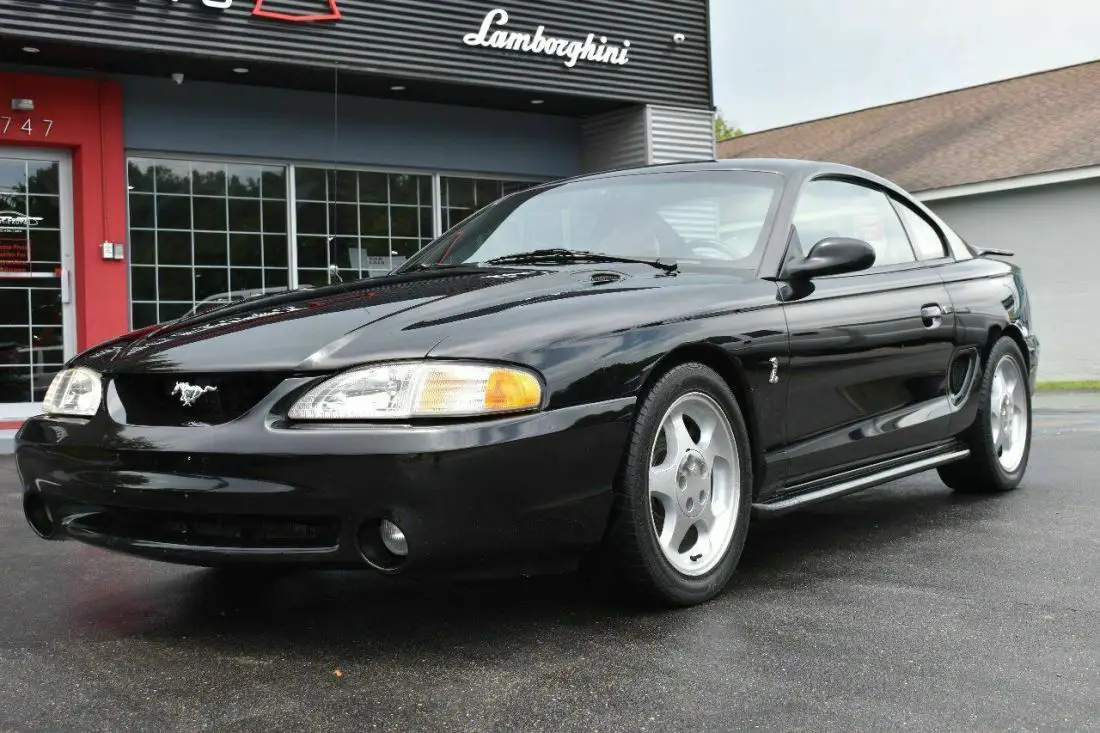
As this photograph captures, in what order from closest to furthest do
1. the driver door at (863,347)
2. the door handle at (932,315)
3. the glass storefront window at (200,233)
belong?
1. the driver door at (863,347)
2. the door handle at (932,315)
3. the glass storefront window at (200,233)

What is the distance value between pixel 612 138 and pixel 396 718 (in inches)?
476

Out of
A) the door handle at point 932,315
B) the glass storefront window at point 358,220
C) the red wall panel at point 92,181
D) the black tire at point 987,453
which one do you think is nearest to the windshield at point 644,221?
the door handle at point 932,315

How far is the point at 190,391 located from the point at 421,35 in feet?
31.1

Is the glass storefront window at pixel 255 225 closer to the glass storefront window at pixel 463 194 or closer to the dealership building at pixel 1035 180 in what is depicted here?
the glass storefront window at pixel 463 194

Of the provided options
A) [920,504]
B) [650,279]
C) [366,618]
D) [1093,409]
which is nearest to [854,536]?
[920,504]

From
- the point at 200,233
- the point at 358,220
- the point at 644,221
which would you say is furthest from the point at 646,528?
the point at 358,220

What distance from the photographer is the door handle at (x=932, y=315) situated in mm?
4684

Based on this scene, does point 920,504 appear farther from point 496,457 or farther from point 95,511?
point 95,511

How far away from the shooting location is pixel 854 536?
181 inches

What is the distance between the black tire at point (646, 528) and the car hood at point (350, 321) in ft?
1.09

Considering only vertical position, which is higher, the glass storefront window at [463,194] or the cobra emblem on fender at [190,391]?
the glass storefront window at [463,194]

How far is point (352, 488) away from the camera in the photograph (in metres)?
2.78

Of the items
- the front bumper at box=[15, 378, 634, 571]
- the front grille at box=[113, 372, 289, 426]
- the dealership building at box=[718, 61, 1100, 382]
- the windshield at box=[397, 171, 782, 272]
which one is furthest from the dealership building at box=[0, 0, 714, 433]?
the front bumper at box=[15, 378, 634, 571]

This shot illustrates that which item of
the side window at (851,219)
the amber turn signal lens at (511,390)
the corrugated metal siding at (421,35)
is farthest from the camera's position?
the corrugated metal siding at (421,35)
